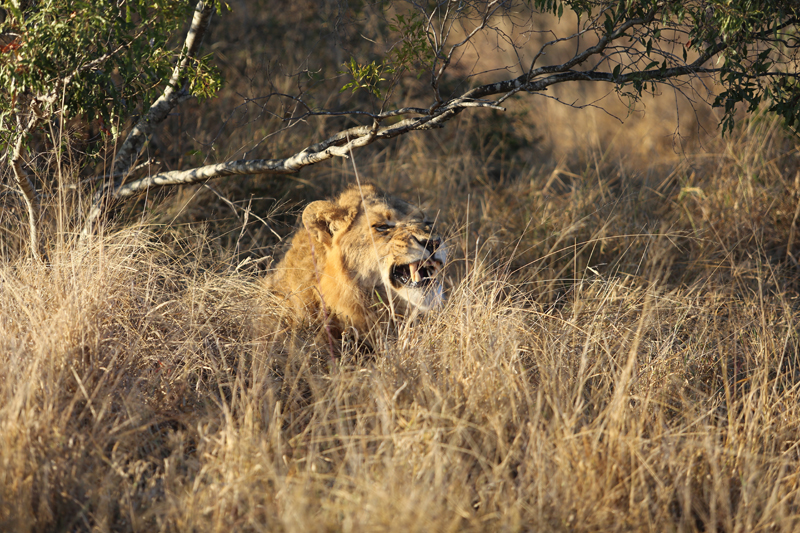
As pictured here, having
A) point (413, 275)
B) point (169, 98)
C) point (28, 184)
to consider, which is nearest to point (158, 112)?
point (169, 98)

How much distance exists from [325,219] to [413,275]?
2.00ft

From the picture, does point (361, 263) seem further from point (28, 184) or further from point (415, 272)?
point (28, 184)

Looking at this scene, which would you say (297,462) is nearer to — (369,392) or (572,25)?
(369,392)

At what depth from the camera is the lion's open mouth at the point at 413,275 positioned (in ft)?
12.9

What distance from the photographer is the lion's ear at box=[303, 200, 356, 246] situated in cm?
391

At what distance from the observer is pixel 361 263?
3.90 m

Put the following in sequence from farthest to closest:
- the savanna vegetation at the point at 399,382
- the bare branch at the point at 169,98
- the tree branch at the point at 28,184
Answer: the bare branch at the point at 169,98, the tree branch at the point at 28,184, the savanna vegetation at the point at 399,382

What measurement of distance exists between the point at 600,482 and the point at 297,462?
3.81 feet

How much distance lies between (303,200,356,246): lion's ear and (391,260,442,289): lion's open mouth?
41cm

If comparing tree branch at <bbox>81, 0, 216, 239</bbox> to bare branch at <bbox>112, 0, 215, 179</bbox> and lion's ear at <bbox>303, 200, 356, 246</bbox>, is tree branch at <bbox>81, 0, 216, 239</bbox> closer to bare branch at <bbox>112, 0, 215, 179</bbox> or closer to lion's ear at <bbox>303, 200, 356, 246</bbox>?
bare branch at <bbox>112, 0, 215, 179</bbox>

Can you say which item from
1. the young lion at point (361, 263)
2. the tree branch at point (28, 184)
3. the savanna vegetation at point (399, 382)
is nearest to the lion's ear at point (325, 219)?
the young lion at point (361, 263)

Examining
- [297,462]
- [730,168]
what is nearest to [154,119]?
[297,462]

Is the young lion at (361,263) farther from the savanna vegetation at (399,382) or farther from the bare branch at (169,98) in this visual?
the bare branch at (169,98)

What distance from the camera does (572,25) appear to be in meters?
15.3
